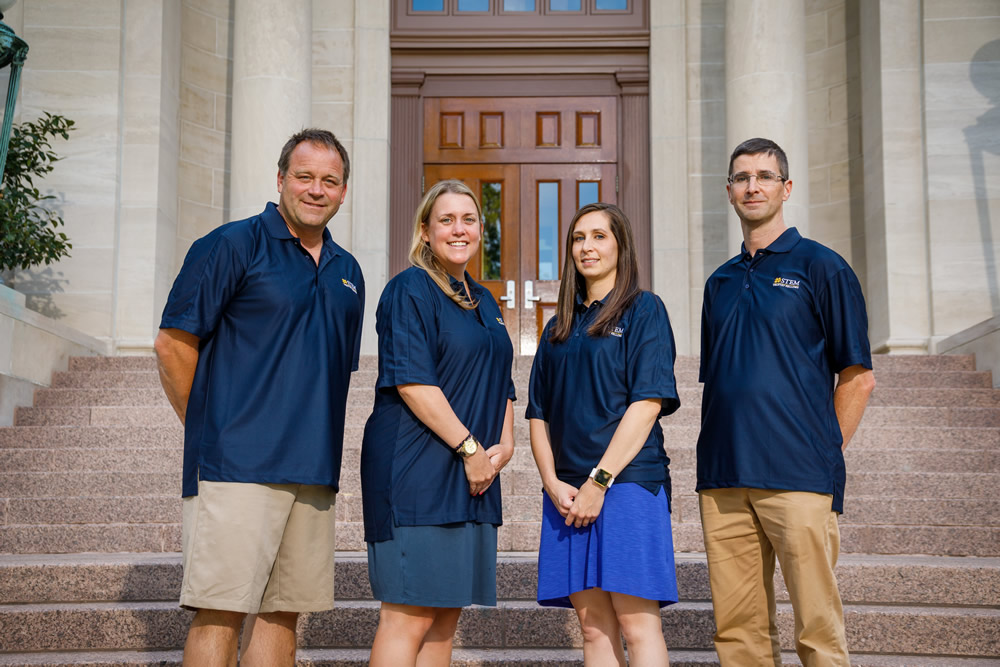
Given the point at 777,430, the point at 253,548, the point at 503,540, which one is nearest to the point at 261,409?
the point at 253,548

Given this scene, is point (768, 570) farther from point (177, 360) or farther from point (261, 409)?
point (177, 360)

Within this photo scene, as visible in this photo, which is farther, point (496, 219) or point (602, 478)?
point (496, 219)

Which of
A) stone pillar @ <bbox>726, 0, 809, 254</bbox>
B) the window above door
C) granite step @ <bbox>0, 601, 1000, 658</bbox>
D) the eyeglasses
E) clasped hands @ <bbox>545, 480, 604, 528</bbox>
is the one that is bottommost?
granite step @ <bbox>0, 601, 1000, 658</bbox>

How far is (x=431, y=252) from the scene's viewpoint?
132 inches

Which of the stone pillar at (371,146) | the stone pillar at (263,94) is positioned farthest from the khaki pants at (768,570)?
the stone pillar at (371,146)

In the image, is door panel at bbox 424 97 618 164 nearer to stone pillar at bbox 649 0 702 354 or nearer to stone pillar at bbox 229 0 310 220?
stone pillar at bbox 649 0 702 354

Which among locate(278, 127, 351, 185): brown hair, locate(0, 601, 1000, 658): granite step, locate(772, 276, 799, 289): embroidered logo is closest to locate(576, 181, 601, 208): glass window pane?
locate(0, 601, 1000, 658): granite step

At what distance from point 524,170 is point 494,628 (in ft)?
23.7

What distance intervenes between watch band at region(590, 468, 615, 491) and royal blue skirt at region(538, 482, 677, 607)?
0.05m

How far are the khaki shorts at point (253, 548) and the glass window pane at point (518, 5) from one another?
8884mm

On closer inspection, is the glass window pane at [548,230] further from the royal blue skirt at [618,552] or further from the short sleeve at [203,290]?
the short sleeve at [203,290]

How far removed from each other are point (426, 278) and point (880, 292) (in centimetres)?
765

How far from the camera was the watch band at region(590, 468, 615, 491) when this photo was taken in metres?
3.09

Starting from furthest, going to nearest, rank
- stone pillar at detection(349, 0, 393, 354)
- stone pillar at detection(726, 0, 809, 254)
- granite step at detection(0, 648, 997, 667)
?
stone pillar at detection(349, 0, 393, 354) → stone pillar at detection(726, 0, 809, 254) → granite step at detection(0, 648, 997, 667)
